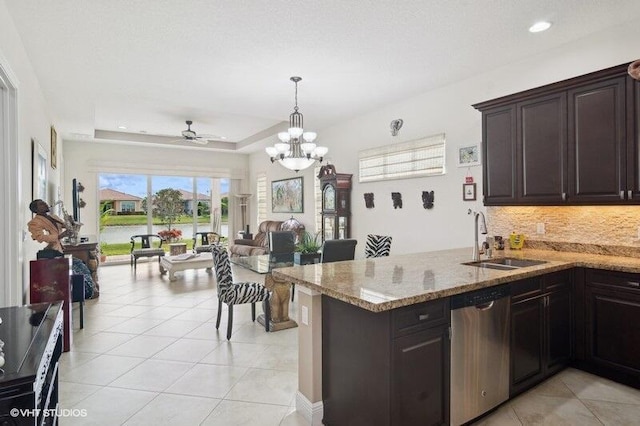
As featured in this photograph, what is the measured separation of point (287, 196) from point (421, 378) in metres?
6.48

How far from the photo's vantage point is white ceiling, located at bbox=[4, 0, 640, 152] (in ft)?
8.93

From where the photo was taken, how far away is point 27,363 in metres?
1.13

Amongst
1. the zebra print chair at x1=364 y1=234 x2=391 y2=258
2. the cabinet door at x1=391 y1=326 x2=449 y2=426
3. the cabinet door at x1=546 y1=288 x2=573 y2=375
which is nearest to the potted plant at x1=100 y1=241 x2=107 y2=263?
the zebra print chair at x1=364 y1=234 x2=391 y2=258

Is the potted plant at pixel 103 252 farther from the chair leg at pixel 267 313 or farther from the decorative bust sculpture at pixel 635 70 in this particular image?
the decorative bust sculpture at pixel 635 70

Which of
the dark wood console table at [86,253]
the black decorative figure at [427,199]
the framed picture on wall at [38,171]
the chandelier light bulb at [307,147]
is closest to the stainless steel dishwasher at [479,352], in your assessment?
the black decorative figure at [427,199]

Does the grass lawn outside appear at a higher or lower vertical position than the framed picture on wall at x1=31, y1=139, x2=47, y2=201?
lower

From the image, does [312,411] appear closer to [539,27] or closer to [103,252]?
[539,27]

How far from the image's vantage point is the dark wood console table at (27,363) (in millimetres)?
1024

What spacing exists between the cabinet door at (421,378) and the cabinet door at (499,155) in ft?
6.94

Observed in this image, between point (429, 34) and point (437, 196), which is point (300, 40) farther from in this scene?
point (437, 196)

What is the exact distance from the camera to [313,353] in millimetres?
2199

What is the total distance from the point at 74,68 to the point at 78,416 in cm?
350

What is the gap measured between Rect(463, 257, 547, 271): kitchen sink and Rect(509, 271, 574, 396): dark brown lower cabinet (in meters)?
0.27

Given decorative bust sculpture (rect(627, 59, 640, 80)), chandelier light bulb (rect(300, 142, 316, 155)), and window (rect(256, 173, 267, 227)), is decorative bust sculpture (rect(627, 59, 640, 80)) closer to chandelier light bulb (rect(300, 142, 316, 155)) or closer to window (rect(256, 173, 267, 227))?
chandelier light bulb (rect(300, 142, 316, 155))
